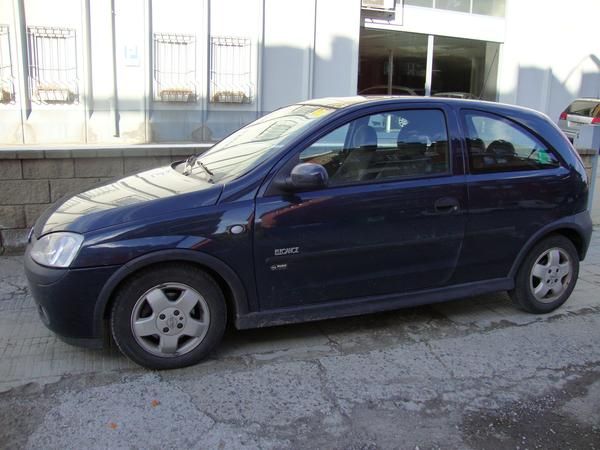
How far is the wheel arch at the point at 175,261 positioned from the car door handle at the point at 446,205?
144 centimetres

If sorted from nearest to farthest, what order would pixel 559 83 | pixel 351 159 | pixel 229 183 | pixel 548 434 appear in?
1. pixel 548 434
2. pixel 229 183
3. pixel 351 159
4. pixel 559 83

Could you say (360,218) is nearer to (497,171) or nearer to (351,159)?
(351,159)

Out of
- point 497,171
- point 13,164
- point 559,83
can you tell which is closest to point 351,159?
point 497,171

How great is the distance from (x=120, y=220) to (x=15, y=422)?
3.92 ft

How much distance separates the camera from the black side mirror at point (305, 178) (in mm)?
3590

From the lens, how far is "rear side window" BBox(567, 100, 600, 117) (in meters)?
13.2

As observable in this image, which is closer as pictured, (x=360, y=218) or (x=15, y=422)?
(x=15, y=422)

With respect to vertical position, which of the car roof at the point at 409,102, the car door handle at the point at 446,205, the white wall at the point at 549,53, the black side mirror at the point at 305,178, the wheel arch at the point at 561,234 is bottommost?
the wheel arch at the point at 561,234

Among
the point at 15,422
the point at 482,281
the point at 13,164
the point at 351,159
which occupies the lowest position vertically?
the point at 15,422

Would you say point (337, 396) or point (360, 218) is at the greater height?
point (360, 218)

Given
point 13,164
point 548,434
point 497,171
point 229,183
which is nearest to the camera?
point 548,434

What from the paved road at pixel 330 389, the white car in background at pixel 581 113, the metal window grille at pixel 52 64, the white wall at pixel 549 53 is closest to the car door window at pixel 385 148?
the paved road at pixel 330 389

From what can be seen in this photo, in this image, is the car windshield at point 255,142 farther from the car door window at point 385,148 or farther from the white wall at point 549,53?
the white wall at point 549,53

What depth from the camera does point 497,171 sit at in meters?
4.33
